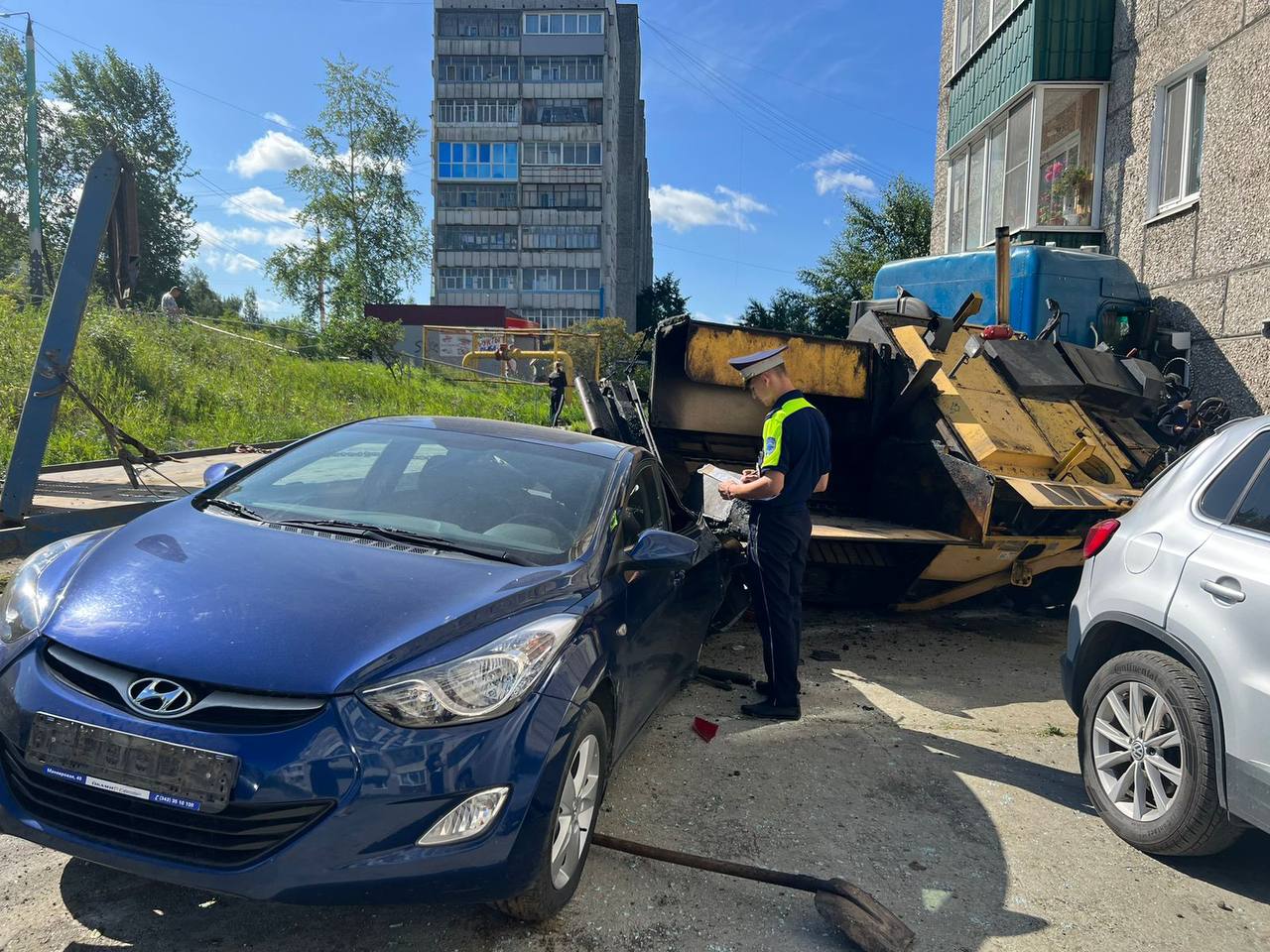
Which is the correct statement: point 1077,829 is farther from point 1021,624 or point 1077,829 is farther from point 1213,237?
point 1213,237

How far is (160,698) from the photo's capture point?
2100 millimetres

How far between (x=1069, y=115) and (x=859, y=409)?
24.4ft

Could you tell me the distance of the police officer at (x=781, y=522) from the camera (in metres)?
4.33

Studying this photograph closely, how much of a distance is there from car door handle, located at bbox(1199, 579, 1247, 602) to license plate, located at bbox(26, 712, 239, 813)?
295cm

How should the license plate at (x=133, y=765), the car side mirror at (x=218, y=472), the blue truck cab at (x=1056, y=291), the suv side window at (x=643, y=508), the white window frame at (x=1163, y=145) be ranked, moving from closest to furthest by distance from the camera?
1. the license plate at (x=133, y=765)
2. the suv side window at (x=643, y=508)
3. the car side mirror at (x=218, y=472)
4. the blue truck cab at (x=1056, y=291)
5. the white window frame at (x=1163, y=145)

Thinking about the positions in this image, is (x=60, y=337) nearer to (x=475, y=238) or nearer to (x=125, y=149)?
(x=125, y=149)

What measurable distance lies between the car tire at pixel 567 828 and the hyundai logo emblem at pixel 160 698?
3.14 ft

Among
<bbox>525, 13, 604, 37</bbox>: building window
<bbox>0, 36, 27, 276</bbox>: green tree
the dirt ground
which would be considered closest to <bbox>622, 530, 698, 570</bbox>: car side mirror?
the dirt ground

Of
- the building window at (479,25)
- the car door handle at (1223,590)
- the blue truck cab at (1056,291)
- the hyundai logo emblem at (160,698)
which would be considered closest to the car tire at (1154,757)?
the car door handle at (1223,590)

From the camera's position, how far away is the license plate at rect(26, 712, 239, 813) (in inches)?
79.7

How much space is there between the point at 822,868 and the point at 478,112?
234 feet

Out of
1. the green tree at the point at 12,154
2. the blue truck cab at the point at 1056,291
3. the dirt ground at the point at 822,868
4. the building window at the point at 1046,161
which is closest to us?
the dirt ground at the point at 822,868

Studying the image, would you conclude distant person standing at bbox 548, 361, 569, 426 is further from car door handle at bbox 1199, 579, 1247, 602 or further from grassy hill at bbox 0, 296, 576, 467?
car door handle at bbox 1199, 579, 1247, 602

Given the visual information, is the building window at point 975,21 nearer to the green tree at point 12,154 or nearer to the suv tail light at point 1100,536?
the suv tail light at point 1100,536
